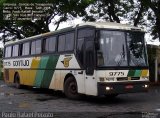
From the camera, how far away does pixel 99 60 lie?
13.9m

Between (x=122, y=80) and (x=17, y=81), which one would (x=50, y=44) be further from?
(x=17, y=81)

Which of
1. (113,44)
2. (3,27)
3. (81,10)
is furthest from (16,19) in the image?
(113,44)

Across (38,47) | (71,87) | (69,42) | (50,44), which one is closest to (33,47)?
(38,47)

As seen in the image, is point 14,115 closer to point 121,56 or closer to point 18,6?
point 121,56

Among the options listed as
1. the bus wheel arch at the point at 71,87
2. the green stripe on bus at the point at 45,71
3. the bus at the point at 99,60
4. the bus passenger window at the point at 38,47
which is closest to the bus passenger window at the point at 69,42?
the bus at the point at 99,60

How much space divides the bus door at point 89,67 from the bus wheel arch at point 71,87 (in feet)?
3.91

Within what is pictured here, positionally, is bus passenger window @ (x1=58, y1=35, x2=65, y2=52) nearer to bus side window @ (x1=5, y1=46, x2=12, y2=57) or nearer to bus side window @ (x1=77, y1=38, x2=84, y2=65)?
bus side window @ (x1=77, y1=38, x2=84, y2=65)

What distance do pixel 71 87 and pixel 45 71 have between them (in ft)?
9.72

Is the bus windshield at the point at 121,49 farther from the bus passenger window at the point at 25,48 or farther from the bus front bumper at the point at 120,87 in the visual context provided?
the bus passenger window at the point at 25,48

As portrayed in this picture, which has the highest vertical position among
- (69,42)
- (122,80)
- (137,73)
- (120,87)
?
(69,42)

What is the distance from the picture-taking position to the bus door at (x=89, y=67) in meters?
14.0

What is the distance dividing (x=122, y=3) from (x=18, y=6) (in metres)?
7.75

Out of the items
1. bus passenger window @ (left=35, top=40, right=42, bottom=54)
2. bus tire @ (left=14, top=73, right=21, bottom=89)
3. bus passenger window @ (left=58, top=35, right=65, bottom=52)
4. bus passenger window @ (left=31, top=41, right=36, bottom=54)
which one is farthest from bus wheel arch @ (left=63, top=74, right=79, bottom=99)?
bus tire @ (left=14, top=73, right=21, bottom=89)

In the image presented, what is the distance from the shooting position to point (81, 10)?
2800 centimetres
